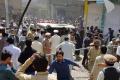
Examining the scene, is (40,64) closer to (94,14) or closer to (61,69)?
(61,69)

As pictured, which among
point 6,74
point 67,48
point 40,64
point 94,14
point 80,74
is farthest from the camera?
point 94,14

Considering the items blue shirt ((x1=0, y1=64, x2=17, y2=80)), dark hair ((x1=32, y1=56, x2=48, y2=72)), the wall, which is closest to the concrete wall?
the wall

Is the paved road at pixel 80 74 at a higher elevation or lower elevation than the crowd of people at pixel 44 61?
lower

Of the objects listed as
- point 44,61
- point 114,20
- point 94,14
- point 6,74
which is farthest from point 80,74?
point 94,14

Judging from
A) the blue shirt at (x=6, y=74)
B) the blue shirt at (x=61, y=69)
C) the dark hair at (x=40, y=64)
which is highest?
the dark hair at (x=40, y=64)

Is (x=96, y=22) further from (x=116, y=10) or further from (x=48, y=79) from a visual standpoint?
(x=48, y=79)

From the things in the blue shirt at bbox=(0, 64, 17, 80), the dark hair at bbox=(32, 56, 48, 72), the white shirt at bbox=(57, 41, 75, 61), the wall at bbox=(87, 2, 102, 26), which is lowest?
the wall at bbox=(87, 2, 102, 26)

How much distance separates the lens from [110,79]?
6430 millimetres

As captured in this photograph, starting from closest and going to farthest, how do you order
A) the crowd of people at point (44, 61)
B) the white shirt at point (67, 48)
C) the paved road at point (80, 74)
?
the crowd of people at point (44, 61), the white shirt at point (67, 48), the paved road at point (80, 74)

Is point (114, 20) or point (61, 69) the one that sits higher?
point (61, 69)

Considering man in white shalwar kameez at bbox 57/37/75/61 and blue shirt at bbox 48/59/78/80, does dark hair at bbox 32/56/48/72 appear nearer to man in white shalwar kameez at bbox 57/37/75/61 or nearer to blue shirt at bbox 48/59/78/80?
blue shirt at bbox 48/59/78/80

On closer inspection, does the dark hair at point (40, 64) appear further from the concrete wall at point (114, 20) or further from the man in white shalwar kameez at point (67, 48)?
the concrete wall at point (114, 20)

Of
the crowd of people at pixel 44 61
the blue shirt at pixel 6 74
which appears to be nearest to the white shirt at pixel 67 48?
the crowd of people at pixel 44 61

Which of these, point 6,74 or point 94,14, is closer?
point 6,74
